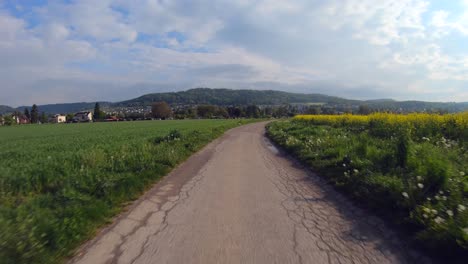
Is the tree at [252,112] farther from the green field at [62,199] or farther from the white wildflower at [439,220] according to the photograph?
the white wildflower at [439,220]

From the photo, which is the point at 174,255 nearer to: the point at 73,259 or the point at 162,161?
the point at 73,259

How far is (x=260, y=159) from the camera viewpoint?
11180 mm

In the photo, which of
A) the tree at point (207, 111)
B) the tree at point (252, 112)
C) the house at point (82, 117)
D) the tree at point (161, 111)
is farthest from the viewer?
the tree at point (207, 111)

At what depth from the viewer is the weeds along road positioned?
3445 mm

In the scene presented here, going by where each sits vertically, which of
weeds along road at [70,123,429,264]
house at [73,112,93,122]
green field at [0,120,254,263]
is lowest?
weeds along road at [70,123,429,264]

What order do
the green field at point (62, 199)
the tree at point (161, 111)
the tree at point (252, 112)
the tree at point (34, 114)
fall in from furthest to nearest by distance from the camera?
the tree at point (161, 111)
the tree at point (252, 112)
the tree at point (34, 114)
the green field at point (62, 199)

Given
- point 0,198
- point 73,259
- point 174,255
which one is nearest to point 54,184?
point 0,198

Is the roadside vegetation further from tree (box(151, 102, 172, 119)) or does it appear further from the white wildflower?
tree (box(151, 102, 172, 119))

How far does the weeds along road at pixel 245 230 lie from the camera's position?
3.45 meters

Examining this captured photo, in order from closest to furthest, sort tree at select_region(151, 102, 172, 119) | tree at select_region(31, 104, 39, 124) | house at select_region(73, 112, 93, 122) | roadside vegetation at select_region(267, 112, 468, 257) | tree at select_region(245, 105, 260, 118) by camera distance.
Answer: roadside vegetation at select_region(267, 112, 468, 257) → tree at select_region(31, 104, 39, 124) → tree at select_region(245, 105, 260, 118) → tree at select_region(151, 102, 172, 119) → house at select_region(73, 112, 93, 122)

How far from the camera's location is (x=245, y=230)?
4164 millimetres

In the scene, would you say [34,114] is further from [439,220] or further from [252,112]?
[439,220]

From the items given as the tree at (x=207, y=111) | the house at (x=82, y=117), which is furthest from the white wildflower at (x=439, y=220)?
the house at (x=82, y=117)

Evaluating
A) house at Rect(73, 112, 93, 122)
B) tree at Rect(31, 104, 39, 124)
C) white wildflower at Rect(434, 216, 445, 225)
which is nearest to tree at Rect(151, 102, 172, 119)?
house at Rect(73, 112, 93, 122)
